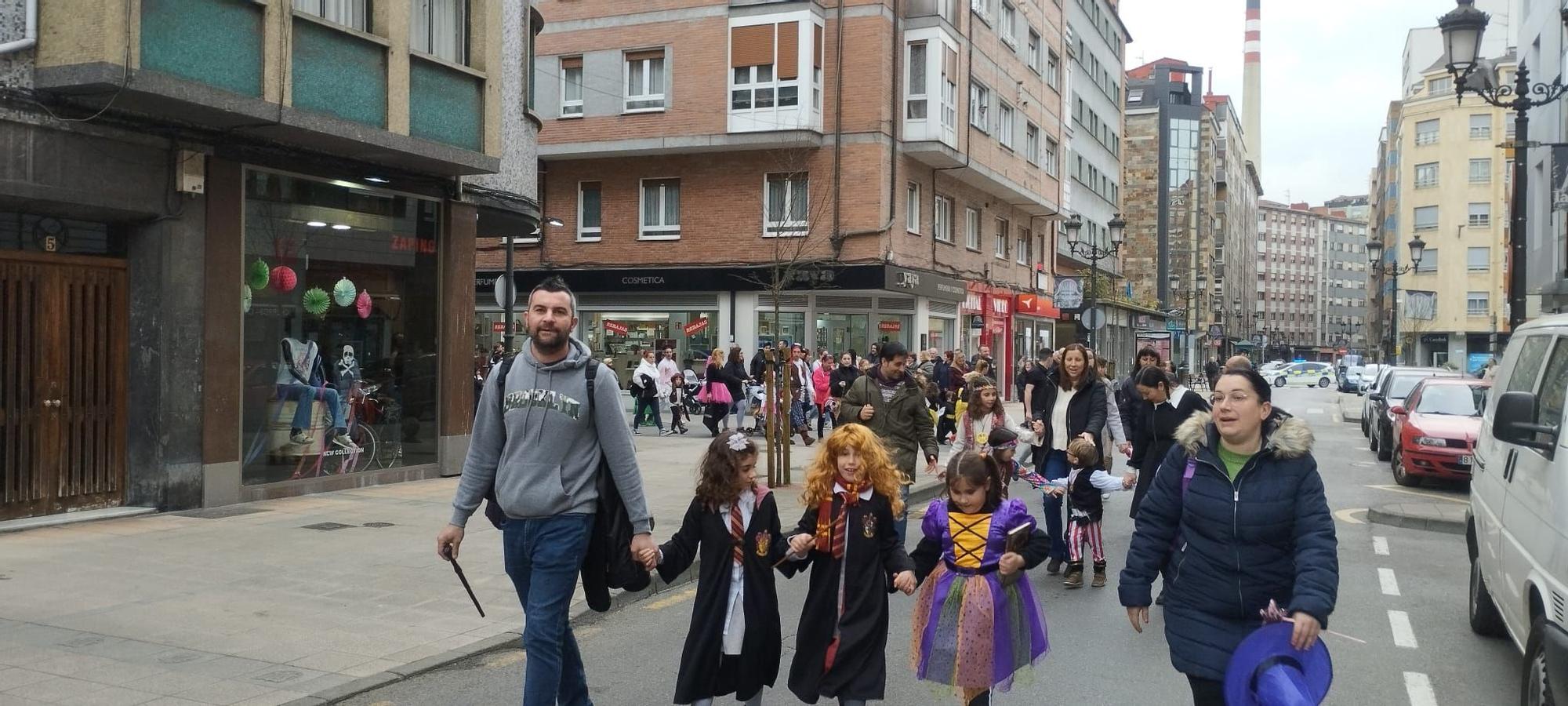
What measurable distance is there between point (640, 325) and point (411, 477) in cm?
1713

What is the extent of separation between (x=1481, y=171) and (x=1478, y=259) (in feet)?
18.9

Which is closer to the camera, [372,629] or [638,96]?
[372,629]

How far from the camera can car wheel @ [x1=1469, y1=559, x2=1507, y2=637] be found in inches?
272

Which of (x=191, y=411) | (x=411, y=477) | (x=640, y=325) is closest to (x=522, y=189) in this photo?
(x=411, y=477)

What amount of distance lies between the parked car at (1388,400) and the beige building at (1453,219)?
49674mm

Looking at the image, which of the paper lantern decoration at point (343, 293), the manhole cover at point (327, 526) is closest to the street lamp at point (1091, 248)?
the paper lantern decoration at point (343, 293)

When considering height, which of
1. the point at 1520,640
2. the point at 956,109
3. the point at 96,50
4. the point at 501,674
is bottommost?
the point at 501,674

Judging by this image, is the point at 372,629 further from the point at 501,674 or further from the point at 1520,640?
the point at 1520,640

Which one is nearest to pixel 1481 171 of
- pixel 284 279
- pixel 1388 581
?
pixel 1388 581

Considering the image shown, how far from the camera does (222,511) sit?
10.9 meters

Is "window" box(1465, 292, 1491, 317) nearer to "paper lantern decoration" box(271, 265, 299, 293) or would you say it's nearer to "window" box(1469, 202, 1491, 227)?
"window" box(1469, 202, 1491, 227)

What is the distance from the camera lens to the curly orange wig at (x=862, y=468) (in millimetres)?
4746

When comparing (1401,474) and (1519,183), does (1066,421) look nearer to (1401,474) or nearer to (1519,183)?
(1401,474)

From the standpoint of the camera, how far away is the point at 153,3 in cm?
983
